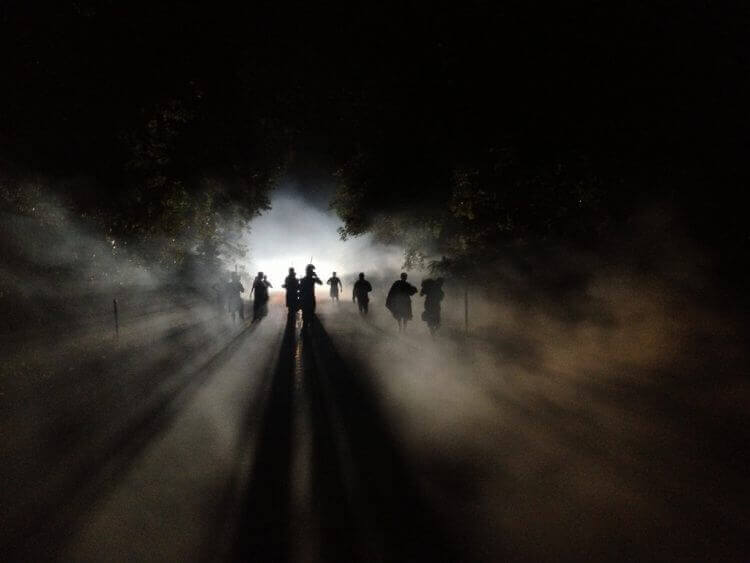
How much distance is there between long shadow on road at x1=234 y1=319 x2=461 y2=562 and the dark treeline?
574 centimetres

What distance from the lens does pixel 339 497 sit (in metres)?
4.54

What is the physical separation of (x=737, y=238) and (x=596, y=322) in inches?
156

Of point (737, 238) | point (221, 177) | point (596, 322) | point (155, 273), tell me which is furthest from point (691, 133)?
point (155, 273)

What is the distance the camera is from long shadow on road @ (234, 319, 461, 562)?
372 centimetres

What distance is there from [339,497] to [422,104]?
31.8ft

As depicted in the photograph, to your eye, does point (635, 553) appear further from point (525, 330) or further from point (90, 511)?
point (525, 330)

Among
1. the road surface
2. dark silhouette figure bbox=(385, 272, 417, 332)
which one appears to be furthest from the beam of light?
the road surface

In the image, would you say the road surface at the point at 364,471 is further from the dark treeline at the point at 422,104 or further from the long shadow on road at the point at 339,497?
the dark treeline at the point at 422,104

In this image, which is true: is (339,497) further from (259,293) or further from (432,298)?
(259,293)

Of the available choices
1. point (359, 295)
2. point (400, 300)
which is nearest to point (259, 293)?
point (359, 295)

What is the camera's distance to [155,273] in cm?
3136

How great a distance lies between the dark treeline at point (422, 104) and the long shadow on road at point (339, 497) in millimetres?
5742

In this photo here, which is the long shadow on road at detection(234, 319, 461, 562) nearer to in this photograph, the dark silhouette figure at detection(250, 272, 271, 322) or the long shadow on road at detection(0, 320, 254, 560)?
the long shadow on road at detection(0, 320, 254, 560)

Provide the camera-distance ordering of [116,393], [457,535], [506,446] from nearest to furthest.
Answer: [457,535]
[506,446]
[116,393]
